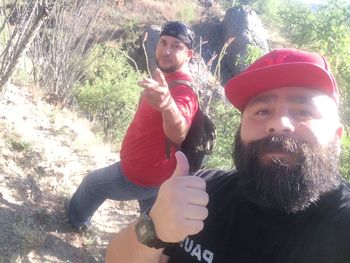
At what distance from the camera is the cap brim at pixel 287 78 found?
52.5 inches

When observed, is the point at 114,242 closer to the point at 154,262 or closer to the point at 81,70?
the point at 154,262

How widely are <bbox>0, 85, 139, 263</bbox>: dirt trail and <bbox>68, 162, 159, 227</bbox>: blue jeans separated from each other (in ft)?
0.57

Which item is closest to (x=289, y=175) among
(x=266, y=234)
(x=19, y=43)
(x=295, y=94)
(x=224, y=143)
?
(x=266, y=234)

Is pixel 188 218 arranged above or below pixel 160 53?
below

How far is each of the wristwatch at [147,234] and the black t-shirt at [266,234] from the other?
16 centimetres

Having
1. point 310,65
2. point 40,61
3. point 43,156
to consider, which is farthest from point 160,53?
point 40,61

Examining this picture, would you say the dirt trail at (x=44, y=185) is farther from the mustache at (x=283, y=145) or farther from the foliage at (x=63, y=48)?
the mustache at (x=283, y=145)

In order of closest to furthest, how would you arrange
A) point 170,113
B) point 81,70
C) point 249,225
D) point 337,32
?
point 249,225 → point 170,113 → point 337,32 → point 81,70

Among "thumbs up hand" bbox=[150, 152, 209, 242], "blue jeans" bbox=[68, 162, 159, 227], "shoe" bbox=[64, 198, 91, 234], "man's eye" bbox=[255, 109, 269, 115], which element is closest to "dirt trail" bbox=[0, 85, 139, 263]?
"shoe" bbox=[64, 198, 91, 234]

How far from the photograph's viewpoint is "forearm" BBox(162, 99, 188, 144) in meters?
1.85

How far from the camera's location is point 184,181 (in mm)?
1065

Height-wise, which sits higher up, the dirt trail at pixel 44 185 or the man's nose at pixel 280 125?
the man's nose at pixel 280 125

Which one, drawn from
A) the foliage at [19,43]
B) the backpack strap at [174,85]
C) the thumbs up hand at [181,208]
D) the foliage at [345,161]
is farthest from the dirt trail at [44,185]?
the foliage at [345,161]

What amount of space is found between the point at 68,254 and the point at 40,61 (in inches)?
150
